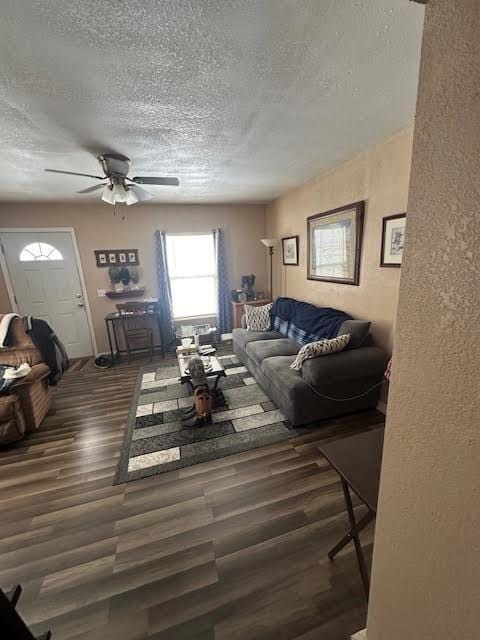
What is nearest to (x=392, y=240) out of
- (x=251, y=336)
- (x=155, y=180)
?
(x=251, y=336)

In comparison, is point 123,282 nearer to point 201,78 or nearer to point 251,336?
point 251,336

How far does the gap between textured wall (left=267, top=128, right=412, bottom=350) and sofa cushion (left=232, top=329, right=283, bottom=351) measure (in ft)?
2.51

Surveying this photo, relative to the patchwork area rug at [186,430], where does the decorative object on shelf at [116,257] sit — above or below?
above

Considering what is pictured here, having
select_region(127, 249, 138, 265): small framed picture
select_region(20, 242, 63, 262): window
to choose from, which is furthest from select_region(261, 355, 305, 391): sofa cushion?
select_region(20, 242, 63, 262): window

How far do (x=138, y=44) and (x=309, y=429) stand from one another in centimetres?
279

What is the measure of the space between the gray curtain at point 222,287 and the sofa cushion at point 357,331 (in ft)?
8.84

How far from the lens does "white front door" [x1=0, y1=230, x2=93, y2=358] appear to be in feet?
13.0

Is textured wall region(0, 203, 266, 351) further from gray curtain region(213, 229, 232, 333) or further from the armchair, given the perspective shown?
the armchair

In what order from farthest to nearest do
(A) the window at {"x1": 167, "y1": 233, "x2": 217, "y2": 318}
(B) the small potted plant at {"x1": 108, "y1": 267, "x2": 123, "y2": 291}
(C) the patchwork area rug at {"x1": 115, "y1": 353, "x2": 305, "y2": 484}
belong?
(A) the window at {"x1": 167, "y1": 233, "x2": 217, "y2": 318}
(B) the small potted plant at {"x1": 108, "y1": 267, "x2": 123, "y2": 291}
(C) the patchwork area rug at {"x1": 115, "y1": 353, "x2": 305, "y2": 484}

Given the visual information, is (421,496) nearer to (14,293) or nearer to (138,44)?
(138,44)

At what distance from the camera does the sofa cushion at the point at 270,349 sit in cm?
314

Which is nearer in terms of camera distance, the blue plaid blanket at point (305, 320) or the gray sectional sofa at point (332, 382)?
the gray sectional sofa at point (332, 382)

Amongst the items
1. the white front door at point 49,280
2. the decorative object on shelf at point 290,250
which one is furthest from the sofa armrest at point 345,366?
the white front door at point 49,280

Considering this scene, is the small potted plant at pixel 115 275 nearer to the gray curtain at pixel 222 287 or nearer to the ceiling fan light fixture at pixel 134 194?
the gray curtain at pixel 222 287
